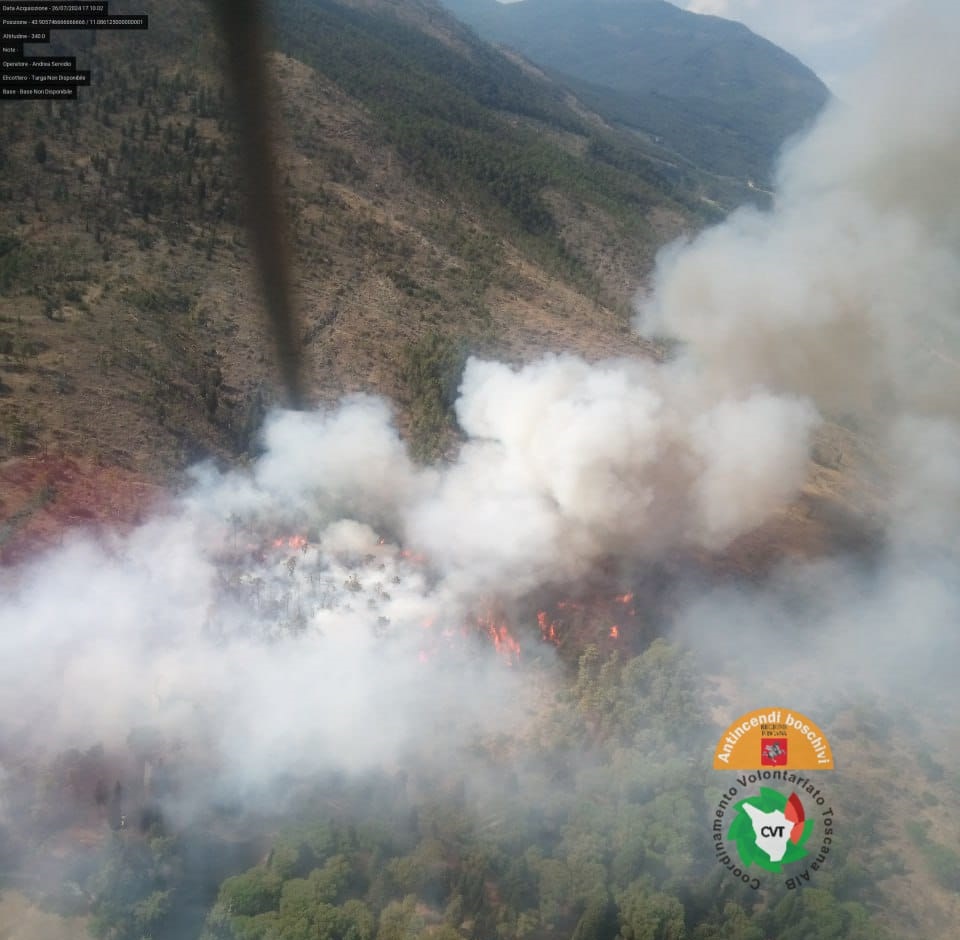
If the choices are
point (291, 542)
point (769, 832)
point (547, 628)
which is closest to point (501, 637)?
point (547, 628)

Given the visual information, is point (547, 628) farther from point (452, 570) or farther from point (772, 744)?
point (772, 744)

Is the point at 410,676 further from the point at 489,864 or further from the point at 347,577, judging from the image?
the point at 489,864

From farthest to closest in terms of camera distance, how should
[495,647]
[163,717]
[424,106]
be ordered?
[424,106], [495,647], [163,717]

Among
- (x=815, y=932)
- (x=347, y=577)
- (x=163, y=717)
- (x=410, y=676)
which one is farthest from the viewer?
(x=347, y=577)

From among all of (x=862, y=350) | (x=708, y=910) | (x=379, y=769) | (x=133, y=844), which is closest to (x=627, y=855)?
(x=708, y=910)

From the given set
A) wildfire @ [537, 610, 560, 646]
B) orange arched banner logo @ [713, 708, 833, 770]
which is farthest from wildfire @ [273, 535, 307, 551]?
orange arched banner logo @ [713, 708, 833, 770]

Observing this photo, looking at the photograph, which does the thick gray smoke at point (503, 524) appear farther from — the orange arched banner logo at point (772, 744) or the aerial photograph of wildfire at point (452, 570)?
the orange arched banner logo at point (772, 744)
